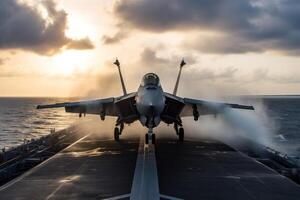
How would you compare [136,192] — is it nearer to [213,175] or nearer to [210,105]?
[213,175]

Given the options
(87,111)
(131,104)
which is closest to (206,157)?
(131,104)

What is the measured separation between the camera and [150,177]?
1998 cm

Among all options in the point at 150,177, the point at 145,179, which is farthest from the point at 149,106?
the point at 145,179

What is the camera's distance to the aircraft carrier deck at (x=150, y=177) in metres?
17.0

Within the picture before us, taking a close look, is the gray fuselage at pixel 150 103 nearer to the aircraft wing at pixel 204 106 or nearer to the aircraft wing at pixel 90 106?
the aircraft wing at pixel 204 106

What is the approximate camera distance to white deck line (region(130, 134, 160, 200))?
16.2 meters

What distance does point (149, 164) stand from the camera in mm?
23906

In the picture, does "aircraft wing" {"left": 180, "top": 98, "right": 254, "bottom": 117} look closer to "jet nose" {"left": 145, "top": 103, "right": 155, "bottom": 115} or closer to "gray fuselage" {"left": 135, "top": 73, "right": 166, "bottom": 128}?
"gray fuselage" {"left": 135, "top": 73, "right": 166, "bottom": 128}

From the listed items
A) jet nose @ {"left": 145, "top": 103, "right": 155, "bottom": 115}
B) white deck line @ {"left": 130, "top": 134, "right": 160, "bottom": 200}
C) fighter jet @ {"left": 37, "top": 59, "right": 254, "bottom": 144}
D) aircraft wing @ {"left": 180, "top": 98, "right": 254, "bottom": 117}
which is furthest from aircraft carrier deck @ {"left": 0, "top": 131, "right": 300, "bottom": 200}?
aircraft wing @ {"left": 180, "top": 98, "right": 254, "bottom": 117}

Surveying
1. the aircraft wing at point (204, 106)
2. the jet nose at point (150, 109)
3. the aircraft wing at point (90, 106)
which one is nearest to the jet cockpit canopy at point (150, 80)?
the jet nose at point (150, 109)

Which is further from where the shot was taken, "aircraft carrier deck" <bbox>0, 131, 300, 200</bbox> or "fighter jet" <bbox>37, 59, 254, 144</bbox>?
"fighter jet" <bbox>37, 59, 254, 144</bbox>

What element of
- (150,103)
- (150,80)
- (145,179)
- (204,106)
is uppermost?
(150,80)

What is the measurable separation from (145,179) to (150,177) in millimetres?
570

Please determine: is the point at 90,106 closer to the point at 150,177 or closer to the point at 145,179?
the point at 150,177
